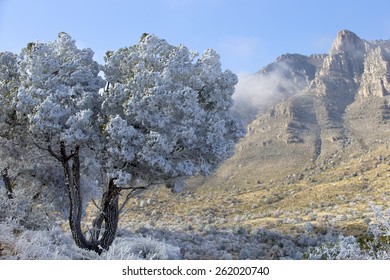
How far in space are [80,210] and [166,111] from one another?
4.51m

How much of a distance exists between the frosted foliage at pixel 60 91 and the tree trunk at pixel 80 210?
1.05 m

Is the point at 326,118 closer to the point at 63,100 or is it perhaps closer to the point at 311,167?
the point at 311,167

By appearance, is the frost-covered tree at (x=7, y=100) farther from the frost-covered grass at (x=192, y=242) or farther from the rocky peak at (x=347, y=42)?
the rocky peak at (x=347, y=42)

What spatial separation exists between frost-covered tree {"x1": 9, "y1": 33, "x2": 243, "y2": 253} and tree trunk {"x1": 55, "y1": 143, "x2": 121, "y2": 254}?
33mm

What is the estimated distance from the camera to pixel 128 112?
1177 centimetres

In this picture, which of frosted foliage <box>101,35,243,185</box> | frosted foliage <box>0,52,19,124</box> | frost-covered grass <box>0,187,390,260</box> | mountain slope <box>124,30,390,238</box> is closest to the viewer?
frost-covered grass <box>0,187,390,260</box>

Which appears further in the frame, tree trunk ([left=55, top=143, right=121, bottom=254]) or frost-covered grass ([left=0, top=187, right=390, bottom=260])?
tree trunk ([left=55, top=143, right=121, bottom=254])

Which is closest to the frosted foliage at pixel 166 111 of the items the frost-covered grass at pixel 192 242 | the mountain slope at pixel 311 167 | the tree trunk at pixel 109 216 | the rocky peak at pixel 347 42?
the tree trunk at pixel 109 216

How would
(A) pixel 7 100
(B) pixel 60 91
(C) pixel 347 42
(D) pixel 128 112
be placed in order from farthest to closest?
(C) pixel 347 42
(A) pixel 7 100
(B) pixel 60 91
(D) pixel 128 112

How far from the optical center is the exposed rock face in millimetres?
77125

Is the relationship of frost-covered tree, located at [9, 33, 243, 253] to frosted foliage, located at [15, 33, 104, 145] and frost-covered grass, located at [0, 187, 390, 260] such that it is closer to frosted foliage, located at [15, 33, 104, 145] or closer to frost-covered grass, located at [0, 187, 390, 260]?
frosted foliage, located at [15, 33, 104, 145]

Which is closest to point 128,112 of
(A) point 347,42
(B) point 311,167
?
(B) point 311,167

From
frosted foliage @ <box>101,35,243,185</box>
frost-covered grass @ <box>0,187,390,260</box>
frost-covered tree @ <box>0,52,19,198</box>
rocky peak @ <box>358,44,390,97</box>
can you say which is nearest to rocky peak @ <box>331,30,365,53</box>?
rocky peak @ <box>358,44,390,97</box>

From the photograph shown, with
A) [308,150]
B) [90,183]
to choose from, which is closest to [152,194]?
[308,150]
